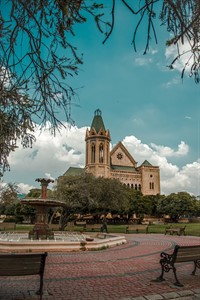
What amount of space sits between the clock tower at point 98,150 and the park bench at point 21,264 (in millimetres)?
87257

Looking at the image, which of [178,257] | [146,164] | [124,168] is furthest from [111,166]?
[178,257]

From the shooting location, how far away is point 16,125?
655 centimetres

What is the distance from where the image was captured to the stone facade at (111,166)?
3735 inches

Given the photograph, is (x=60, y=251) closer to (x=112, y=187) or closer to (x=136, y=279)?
(x=136, y=279)

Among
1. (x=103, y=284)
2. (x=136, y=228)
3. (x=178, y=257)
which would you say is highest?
(x=178, y=257)

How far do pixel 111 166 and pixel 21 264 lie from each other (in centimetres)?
9406

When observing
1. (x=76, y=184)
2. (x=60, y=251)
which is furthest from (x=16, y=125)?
(x=76, y=184)

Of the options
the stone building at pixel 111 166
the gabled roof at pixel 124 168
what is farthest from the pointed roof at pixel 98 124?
the gabled roof at pixel 124 168

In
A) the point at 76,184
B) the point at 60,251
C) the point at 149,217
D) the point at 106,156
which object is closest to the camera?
the point at 60,251

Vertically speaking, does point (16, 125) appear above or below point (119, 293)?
above

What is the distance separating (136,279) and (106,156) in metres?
87.9

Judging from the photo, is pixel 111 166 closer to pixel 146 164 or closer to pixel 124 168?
pixel 124 168

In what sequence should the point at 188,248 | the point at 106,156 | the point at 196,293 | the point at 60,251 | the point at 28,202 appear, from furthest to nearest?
the point at 106,156 < the point at 28,202 < the point at 60,251 < the point at 188,248 < the point at 196,293

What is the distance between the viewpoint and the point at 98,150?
314 feet
